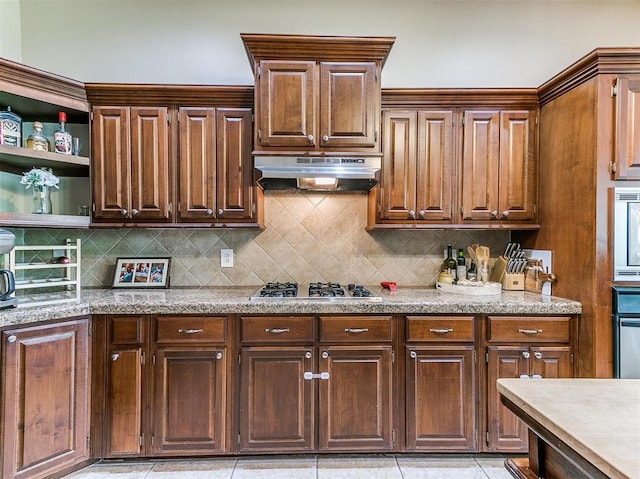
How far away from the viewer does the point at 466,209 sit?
2469 mm

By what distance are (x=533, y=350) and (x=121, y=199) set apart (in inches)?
111

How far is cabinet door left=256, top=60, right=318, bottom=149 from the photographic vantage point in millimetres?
2195

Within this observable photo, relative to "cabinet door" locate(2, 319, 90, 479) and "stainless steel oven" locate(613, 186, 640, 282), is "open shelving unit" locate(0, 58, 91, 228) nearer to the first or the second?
"cabinet door" locate(2, 319, 90, 479)

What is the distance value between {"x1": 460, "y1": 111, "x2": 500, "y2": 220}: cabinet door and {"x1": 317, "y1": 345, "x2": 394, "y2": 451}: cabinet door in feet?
4.12

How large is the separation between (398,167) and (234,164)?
3.77ft

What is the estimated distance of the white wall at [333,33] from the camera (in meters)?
2.73

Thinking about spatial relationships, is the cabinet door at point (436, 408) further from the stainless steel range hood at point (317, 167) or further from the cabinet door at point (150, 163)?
the cabinet door at point (150, 163)

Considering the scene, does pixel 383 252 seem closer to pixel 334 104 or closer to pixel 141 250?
pixel 334 104

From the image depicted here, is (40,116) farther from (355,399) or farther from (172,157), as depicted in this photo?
(355,399)

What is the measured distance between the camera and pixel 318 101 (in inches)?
87.3

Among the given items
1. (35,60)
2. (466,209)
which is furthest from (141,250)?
(466,209)

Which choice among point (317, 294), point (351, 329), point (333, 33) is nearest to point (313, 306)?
point (317, 294)

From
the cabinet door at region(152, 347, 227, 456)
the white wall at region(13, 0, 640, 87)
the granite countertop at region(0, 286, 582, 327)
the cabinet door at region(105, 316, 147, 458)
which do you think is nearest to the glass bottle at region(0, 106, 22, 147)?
the white wall at region(13, 0, 640, 87)

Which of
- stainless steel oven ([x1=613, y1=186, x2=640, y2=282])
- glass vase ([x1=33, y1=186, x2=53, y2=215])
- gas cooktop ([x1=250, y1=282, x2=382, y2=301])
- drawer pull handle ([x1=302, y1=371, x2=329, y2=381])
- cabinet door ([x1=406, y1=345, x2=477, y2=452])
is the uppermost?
glass vase ([x1=33, y1=186, x2=53, y2=215])
